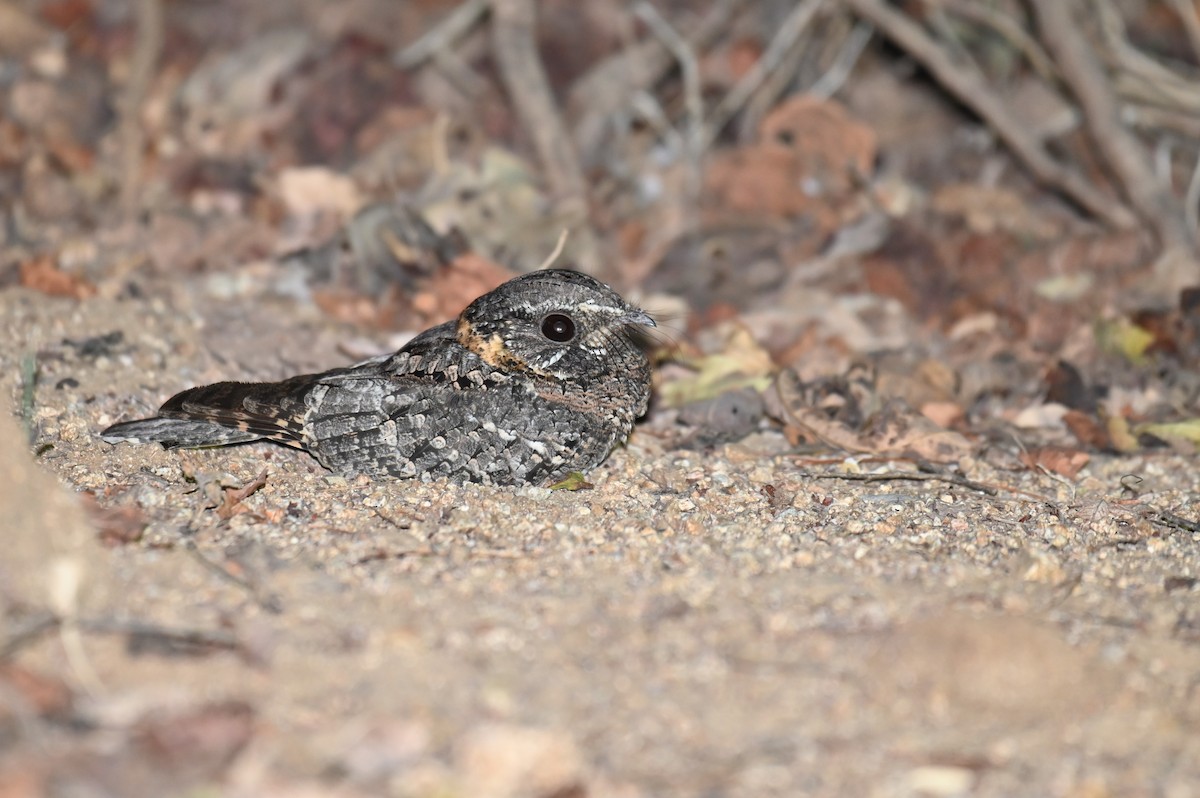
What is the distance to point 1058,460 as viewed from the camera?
4.37 meters

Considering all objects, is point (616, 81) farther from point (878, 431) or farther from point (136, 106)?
point (878, 431)

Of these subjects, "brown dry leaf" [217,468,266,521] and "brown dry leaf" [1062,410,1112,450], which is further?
"brown dry leaf" [1062,410,1112,450]

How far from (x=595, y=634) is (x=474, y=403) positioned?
1229mm

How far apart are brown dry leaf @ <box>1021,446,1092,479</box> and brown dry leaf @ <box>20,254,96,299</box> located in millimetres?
3786

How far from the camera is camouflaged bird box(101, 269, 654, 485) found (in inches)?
153

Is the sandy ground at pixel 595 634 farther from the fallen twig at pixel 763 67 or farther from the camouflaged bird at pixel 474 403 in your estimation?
the fallen twig at pixel 763 67

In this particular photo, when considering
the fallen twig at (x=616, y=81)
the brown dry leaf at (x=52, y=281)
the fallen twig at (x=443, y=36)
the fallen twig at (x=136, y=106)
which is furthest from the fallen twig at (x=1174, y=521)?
the fallen twig at (x=136, y=106)

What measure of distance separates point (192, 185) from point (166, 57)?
4.99 ft

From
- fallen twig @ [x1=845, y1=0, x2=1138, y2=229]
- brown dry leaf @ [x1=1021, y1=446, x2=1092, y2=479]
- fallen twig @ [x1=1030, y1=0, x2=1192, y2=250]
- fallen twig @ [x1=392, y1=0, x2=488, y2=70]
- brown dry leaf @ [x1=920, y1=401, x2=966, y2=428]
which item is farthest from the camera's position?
fallen twig @ [x1=392, y1=0, x2=488, y2=70]

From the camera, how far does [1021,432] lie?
4.68 m

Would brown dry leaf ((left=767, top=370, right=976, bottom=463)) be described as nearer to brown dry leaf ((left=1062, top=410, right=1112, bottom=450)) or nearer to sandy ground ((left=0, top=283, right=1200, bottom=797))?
sandy ground ((left=0, top=283, right=1200, bottom=797))

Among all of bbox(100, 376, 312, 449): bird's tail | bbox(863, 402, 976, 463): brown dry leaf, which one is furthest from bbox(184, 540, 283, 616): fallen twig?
bbox(863, 402, 976, 463): brown dry leaf

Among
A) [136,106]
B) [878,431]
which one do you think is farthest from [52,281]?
[878,431]

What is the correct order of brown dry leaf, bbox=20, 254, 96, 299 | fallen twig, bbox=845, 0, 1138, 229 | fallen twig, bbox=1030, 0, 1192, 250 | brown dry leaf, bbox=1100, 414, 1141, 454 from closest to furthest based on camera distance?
brown dry leaf, bbox=1100, 414, 1141, 454 < brown dry leaf, bbox=20, 254, 96, 299 < fallen twig, bbox=1030, 0, 1192, 250 < fallen twig, bbox=845, 0, 1138, 229
